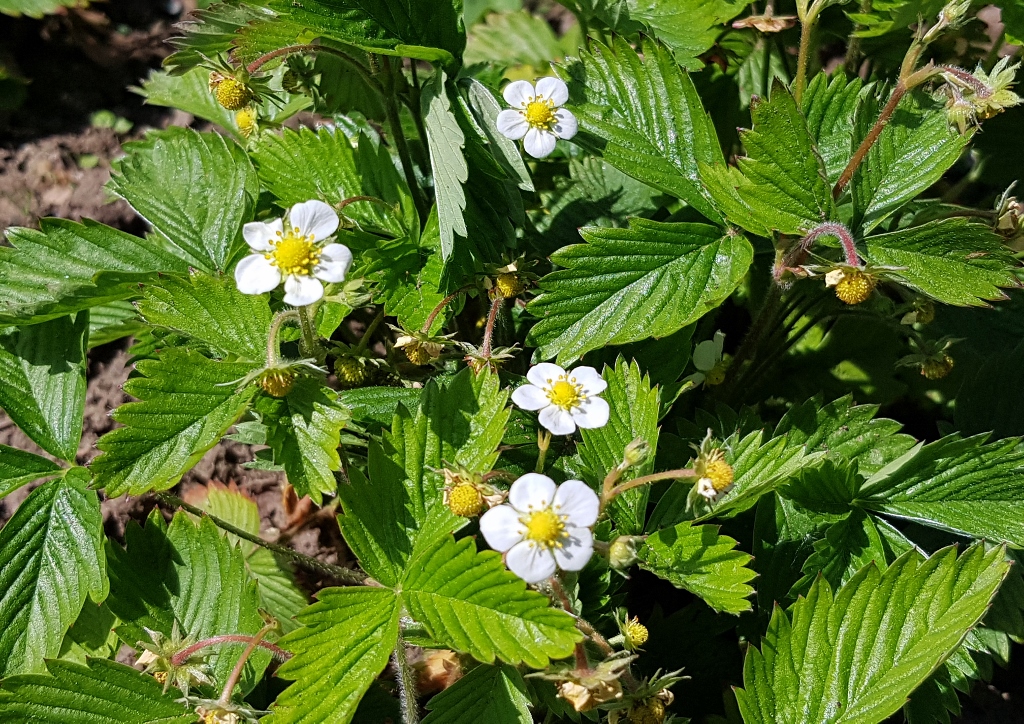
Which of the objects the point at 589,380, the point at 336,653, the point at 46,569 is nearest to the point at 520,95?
the point at 589,380

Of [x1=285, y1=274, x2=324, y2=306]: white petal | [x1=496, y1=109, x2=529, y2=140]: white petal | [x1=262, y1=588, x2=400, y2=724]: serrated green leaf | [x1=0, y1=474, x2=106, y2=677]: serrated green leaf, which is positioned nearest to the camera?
[x1=262, y1=588, x2=400, y2=724]: serrated green leaf

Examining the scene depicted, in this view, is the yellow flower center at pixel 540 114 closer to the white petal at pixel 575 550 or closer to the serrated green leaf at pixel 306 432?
the serrated green leaf at pixel 306 432

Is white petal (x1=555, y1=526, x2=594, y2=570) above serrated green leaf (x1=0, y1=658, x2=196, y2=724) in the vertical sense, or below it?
above

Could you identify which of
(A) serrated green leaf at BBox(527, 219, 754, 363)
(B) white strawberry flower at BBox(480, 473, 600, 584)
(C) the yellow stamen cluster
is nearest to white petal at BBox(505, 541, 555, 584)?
(B) white strawberry flower at BBox(480, 473, 600, 584)

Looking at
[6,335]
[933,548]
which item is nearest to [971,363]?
[933,548]

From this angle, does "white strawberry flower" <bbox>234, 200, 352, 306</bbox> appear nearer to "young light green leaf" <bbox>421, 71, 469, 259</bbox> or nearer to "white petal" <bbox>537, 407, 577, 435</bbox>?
"young light green leaf" <bbox>421, 71, 469, 259</bbox>

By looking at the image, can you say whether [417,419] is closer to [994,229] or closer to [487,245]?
[487,245]

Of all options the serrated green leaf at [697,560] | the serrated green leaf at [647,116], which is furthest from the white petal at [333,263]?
the serrated green leaf at [697,560]
